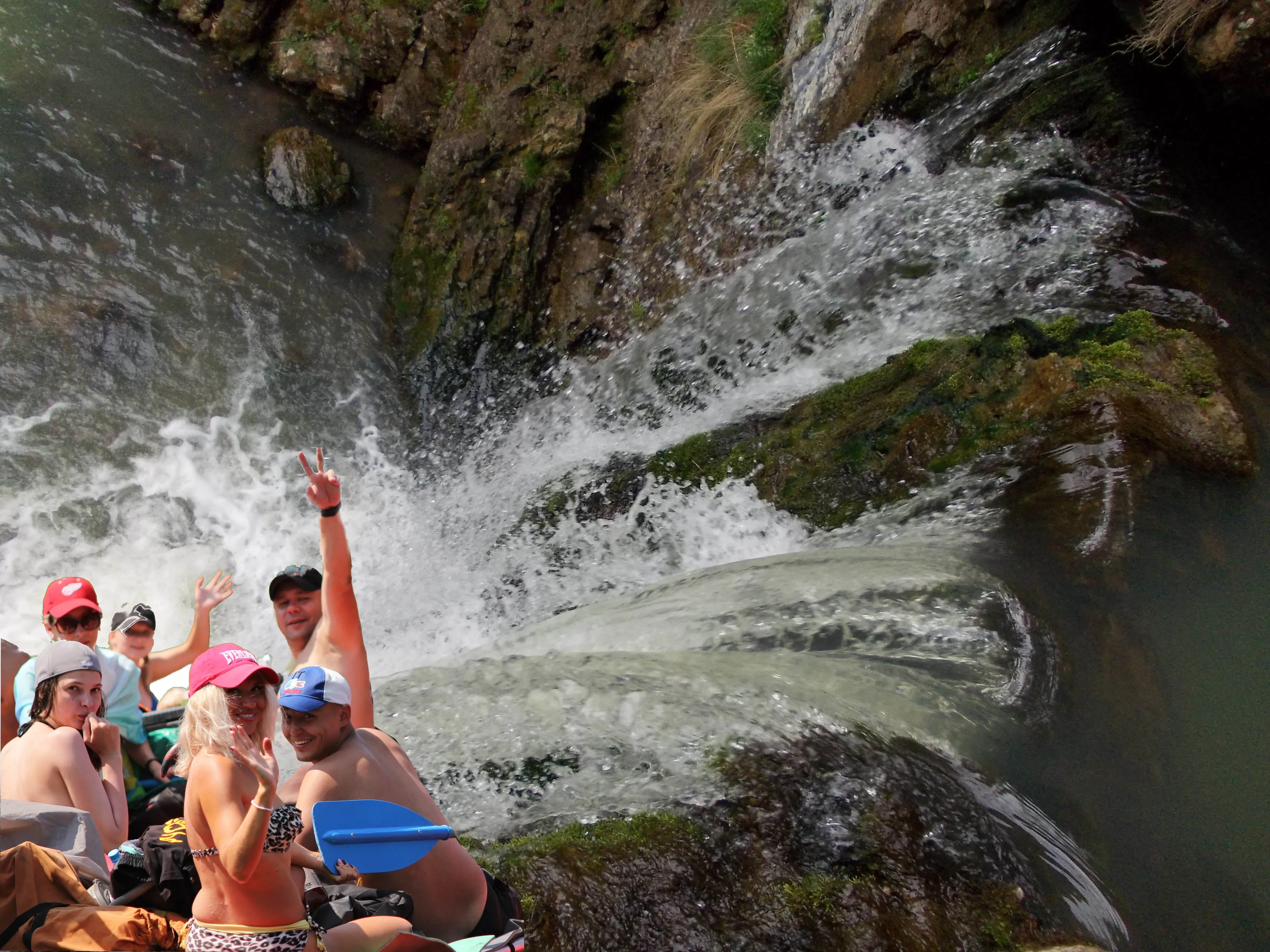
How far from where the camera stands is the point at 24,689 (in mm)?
3242

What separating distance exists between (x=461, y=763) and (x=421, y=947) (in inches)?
53.3

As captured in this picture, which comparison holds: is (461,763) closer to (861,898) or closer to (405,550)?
(861,898)

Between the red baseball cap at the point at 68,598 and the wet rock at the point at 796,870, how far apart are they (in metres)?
1.68

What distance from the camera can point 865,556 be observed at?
15.8 ft

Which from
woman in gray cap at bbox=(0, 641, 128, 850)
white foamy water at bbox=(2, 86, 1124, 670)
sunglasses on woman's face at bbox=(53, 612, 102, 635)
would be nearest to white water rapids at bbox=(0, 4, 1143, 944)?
white foamy water at bbox=(2, 86, 1124, 670)

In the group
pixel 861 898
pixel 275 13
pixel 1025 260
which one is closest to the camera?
pixel 861 898

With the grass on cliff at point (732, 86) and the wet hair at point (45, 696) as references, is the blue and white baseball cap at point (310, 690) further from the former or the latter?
the grass on cliff at point (732, 86)

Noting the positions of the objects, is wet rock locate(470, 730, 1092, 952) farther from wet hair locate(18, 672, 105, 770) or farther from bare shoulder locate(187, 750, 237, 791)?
wet hair locate(18, 672, 105, 770)

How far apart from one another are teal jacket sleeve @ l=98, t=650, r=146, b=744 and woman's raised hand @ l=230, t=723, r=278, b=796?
1270 mm

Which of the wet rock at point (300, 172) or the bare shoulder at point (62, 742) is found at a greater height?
the wet rock at point (300, 172)

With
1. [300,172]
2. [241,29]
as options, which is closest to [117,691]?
[300,172]

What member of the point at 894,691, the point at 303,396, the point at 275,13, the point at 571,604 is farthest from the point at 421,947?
the point at 275,13

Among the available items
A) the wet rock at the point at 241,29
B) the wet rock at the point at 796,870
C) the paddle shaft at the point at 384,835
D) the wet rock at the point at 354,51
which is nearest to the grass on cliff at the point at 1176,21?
the wet rock at the point at 796,870

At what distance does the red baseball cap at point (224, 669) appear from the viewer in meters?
2.39
